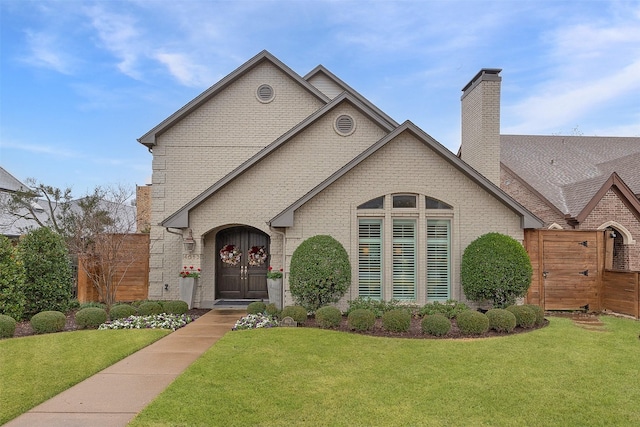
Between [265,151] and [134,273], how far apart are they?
6116 mm

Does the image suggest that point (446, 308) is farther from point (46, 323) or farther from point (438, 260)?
point (46, 323)

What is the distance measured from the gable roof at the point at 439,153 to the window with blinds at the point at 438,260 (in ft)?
4.98

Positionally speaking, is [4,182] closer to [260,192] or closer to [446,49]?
[260,192]

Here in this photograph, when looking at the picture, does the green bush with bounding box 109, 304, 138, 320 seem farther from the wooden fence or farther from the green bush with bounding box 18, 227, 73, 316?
the wooden fence

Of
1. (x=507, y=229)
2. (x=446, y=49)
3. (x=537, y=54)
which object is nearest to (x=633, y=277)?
(x=507, y=229)

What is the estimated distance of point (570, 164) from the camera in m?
21.0

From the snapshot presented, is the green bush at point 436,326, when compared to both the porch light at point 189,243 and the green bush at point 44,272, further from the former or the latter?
the green bush at point 44,272

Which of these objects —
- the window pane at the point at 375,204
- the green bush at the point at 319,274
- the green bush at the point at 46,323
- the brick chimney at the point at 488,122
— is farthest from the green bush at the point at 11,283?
the brick chimney at the point at 488,122

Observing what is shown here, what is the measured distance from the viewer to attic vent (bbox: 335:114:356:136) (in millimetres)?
13766

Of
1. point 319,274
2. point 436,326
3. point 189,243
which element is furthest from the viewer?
point 189,243

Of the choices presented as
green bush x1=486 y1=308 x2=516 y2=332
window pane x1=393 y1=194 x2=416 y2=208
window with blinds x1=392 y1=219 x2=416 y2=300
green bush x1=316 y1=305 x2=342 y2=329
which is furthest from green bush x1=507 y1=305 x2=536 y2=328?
green bush x1=316 y1=305 x2=342 y2=329

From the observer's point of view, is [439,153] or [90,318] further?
[439,153]

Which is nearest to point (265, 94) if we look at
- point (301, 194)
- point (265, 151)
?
point (265, 151)

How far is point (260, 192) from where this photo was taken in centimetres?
1321
